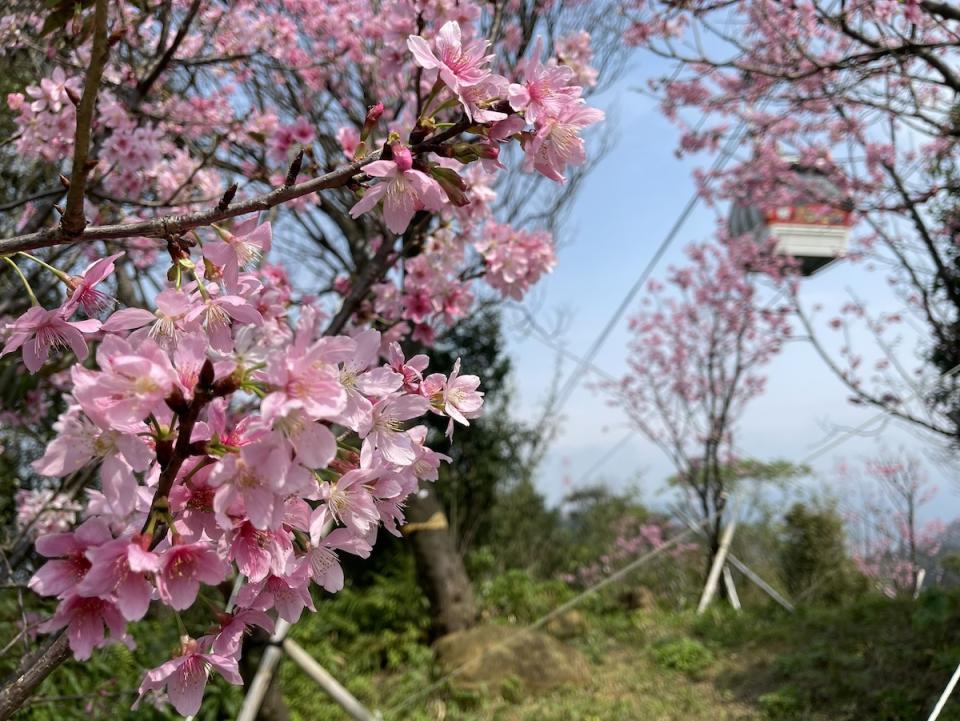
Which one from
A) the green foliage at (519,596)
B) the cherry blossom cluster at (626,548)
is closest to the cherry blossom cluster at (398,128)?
the green foliage at (519,596)

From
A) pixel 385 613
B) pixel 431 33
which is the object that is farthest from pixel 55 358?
pixel 385 613

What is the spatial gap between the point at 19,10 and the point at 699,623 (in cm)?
504

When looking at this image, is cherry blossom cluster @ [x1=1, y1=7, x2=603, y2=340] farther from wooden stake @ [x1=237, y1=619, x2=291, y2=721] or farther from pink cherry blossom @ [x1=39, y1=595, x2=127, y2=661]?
wooden stake @ [x1=237, y1=619, x2=291, y2=721]

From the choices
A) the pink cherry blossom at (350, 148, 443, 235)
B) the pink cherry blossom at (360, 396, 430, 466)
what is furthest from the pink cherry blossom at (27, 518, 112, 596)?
the pink cherry blossom at (350, 148, 443, 235)

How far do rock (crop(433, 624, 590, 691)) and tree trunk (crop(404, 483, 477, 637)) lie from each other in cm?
42

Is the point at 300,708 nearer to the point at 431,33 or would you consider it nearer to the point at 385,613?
the point at 385,613

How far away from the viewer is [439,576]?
16.0 ft

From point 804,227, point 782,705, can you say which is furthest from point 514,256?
point 804,227

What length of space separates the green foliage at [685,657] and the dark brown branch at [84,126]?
4.04 m

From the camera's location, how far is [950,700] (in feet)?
8.53

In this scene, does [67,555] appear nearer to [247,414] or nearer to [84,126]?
[247,414]

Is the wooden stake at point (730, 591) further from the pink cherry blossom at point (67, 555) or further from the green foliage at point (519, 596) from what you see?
the pink cherry blossom at point (67, 555)

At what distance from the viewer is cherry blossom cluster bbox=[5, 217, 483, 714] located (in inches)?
20.8

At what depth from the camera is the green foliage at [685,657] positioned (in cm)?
385
